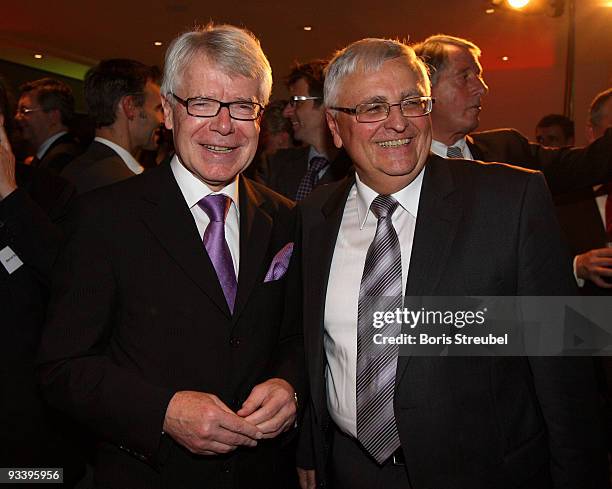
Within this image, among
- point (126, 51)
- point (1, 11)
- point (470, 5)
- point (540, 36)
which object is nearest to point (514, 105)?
point (540, 36)

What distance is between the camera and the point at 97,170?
3252 mm

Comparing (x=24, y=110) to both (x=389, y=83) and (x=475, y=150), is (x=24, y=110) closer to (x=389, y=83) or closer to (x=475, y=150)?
(x=475, y=150)

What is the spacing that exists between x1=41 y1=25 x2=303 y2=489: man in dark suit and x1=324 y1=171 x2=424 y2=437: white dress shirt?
5.2 inches

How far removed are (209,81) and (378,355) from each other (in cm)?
91

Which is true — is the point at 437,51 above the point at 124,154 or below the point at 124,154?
above

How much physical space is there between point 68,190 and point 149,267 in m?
0.92

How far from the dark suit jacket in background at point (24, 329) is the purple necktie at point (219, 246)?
64 cm

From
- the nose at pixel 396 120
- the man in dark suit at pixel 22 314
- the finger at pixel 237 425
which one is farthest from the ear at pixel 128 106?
the finger at pixel 237 425

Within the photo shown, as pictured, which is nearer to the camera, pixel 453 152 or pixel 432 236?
pixel 432 236

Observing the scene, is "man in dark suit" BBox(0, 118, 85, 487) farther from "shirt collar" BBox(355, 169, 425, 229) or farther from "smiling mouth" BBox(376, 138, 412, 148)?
"smiling mouth" BBox(376, 138, 412, 148)

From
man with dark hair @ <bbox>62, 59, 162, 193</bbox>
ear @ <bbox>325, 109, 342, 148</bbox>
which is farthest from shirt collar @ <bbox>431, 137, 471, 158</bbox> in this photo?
man with dark hair @ <bbox>62, 59, 162, 193</bbox>

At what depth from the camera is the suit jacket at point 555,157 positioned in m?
2.62

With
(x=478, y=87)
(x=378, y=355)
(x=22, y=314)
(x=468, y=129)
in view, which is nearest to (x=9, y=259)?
(x=22, y=314)

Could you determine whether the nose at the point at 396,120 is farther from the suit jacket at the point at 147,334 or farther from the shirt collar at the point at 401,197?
the suit jacket at the point at 147,334
